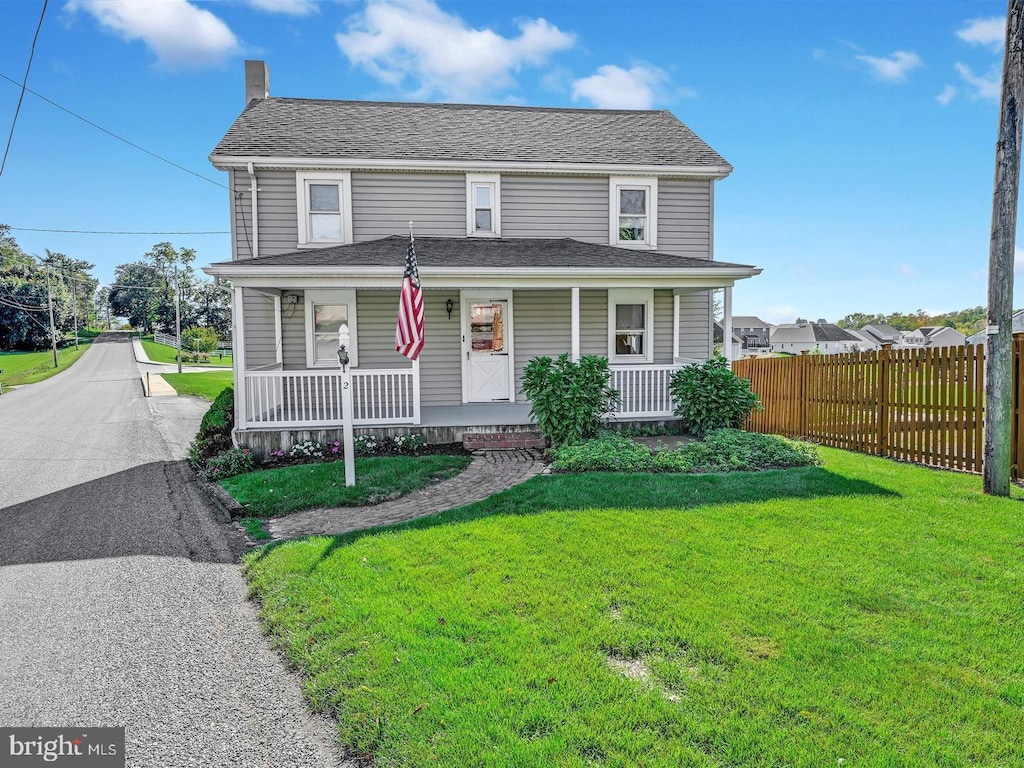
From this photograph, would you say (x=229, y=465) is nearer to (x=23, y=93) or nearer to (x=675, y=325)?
(x=23, y=93)

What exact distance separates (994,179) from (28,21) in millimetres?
13175

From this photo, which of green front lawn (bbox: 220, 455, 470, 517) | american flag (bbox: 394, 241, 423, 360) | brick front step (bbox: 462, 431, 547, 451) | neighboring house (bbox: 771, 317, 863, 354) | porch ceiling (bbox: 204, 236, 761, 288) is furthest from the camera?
neighboring house (bbox: 771, 317, 863, 354)

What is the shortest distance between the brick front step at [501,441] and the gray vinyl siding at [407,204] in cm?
491

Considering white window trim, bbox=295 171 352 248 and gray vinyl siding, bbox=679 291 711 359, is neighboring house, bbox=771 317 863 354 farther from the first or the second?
white window trim, bbox=295 171 352 248

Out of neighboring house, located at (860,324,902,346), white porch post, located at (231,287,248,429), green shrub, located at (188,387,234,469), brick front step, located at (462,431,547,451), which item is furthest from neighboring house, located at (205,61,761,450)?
neighboring house, located at (860,324,902,346)

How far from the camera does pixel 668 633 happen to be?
11.4 feet

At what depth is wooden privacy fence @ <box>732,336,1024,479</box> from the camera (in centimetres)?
757

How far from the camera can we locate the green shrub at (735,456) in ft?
25.9

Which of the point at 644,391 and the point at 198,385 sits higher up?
the point at 644,391

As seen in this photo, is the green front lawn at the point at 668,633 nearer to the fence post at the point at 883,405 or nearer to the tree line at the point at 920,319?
the fence post at the point at 883,405

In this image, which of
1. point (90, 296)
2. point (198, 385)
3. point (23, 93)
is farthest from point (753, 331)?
point (90, 296)

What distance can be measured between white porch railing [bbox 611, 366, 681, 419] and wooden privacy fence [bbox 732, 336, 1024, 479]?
2.46 m

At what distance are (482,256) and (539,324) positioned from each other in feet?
7.56

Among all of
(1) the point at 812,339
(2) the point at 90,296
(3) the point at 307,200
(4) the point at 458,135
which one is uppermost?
(2) the point at 90,296
